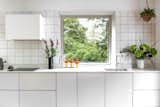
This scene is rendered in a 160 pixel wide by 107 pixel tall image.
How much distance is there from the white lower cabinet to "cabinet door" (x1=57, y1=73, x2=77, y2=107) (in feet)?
0.32

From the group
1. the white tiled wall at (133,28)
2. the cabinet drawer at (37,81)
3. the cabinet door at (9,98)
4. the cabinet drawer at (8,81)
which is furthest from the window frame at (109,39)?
the cabinet door at (9,98)

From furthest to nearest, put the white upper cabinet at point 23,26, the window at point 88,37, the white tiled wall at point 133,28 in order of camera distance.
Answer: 1. the window at point 88,37
2. the white tiled wall at point 133,28
3. the white upper cabinet at point 23,26

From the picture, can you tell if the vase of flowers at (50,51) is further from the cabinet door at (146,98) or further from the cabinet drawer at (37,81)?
the cabinet door at (146,98)

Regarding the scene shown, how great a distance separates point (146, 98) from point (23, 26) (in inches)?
80.3

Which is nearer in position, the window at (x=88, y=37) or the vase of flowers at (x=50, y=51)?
the vase of flowers at (x=50, y=51)

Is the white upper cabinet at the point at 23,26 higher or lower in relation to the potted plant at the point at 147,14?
lower

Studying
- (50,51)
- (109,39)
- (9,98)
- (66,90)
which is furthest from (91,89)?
(9,98)

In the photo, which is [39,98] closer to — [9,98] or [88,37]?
[9,98]

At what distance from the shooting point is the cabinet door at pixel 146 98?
283 centimetres

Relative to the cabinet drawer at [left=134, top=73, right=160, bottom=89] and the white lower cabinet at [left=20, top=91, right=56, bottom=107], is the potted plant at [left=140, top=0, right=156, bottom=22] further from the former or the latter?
the white lower cabinet at [left=20, top=91, right=56, bottom=107]

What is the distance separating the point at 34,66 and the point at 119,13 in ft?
5.33

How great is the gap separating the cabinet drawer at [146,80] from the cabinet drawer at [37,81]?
3.76 ft

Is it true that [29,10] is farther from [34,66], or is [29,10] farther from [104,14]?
[104,14]

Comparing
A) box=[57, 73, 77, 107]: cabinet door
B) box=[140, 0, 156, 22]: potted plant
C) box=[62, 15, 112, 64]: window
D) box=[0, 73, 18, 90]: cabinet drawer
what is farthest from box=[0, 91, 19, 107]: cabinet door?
box=[140, 0, 156, 22]: potted plant
